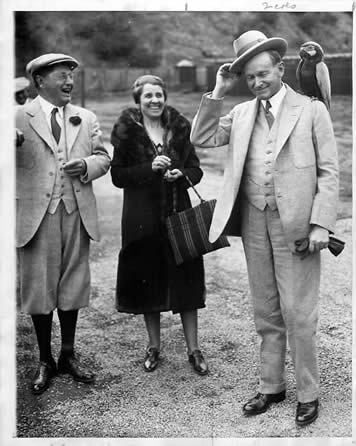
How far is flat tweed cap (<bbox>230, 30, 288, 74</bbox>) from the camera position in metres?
3.52

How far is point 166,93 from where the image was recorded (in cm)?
411

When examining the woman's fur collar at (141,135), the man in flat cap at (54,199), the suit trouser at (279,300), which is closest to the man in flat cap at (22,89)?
the man in flat cap at (54,199)

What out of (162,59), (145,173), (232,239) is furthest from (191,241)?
(232,239)

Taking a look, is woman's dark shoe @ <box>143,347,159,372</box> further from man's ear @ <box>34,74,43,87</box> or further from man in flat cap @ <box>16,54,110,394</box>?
man's ear @ <box>34,74,43,87</box>

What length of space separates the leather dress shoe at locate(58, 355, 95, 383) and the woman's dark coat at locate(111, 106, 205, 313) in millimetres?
410

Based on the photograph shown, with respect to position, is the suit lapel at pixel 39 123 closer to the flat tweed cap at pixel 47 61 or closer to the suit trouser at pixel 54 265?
the flat tweed cap at pixel 47 61

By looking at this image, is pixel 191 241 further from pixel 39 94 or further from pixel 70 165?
pixel 39 94

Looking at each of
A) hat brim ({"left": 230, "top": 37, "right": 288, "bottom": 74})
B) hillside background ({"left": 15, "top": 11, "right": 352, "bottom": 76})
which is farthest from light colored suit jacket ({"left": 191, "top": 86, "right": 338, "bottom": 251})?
hillside background ({"left": 15, "top": 11, "right": 352, "bottom": 76})

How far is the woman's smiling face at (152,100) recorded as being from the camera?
13.3 ft

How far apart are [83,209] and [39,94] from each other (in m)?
0.68

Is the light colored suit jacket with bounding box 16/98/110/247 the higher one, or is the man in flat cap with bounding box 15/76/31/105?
the man in flat cap with bounding box 15/76/31/105

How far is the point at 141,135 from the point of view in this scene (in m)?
4.07

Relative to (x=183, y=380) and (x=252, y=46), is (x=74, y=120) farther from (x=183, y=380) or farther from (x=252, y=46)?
(x=183, y=380)

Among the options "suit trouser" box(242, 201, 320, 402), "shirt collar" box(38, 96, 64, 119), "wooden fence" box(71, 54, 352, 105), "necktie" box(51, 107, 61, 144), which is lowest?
"suit trouser" box(242, 201, 320, 402)
